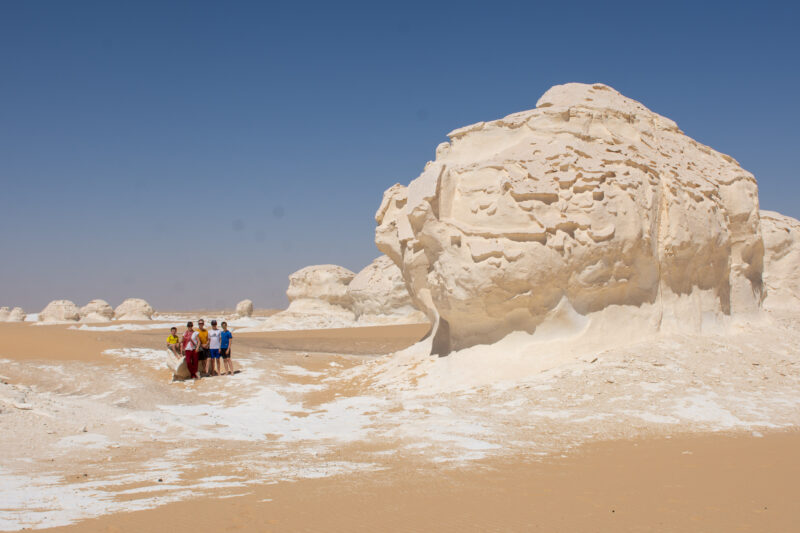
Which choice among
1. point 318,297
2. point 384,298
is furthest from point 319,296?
point 384,298

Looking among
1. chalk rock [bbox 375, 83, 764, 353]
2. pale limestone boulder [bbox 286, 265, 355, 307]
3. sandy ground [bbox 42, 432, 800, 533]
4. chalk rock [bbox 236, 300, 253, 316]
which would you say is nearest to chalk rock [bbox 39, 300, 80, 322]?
chalk rock [bbox 236, 300, 253, 316]

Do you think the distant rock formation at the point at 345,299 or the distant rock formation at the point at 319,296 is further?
the distant rock formation at the point at 319,296

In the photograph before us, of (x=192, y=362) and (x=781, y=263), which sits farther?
(x=781, y=263)

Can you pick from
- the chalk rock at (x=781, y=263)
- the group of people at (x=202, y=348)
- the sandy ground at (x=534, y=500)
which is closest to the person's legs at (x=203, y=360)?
the group of people at (x=202, y=348)

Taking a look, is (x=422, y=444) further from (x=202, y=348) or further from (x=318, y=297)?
(x=318, y=297)

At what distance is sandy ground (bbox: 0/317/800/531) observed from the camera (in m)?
3.93

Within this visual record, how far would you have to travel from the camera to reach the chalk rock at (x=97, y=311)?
34581 millimetres

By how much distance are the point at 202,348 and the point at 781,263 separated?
43.2 feet

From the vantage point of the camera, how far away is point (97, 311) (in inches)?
1372

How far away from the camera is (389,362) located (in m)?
11.6

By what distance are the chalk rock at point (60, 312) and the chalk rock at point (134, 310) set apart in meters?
2.74

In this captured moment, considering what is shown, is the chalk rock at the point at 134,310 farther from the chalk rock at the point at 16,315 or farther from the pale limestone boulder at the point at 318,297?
the pale limestone boulder at the point at 318,297

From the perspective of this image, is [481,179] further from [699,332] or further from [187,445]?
[187,445]

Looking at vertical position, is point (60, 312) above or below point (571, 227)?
below
